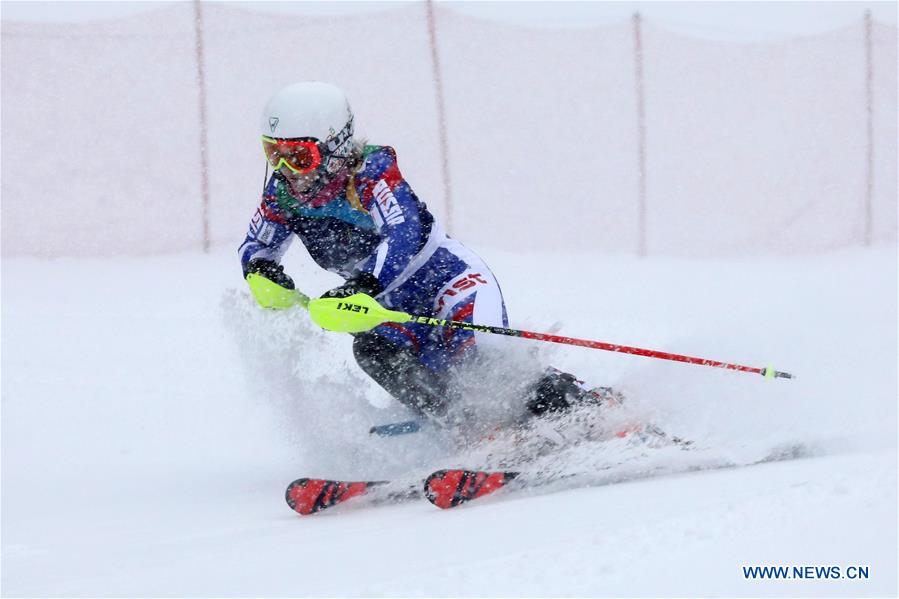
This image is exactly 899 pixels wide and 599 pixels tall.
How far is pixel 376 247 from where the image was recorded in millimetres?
4891

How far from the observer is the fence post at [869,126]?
12812 mm

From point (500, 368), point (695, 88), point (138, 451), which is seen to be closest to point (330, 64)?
point (695, 88)

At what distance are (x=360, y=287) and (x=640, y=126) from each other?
8362 mm

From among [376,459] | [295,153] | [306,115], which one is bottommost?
[376,459]

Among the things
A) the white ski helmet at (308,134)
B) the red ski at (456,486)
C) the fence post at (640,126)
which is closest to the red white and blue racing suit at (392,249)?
the white ski helmet at (308,134)

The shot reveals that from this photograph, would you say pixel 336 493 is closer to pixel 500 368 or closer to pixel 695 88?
pixel 500 368

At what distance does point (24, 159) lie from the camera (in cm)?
1055

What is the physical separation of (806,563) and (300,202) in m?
2.77

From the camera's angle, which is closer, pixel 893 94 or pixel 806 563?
pixel 806 563

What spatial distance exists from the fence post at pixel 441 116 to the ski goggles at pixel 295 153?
6.67 meters

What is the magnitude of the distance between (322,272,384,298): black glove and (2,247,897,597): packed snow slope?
0.61 metres

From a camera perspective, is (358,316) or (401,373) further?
(401,373)

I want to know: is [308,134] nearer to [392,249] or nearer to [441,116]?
[392,249]

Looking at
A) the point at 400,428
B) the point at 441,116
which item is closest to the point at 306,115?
the point at 400,428
